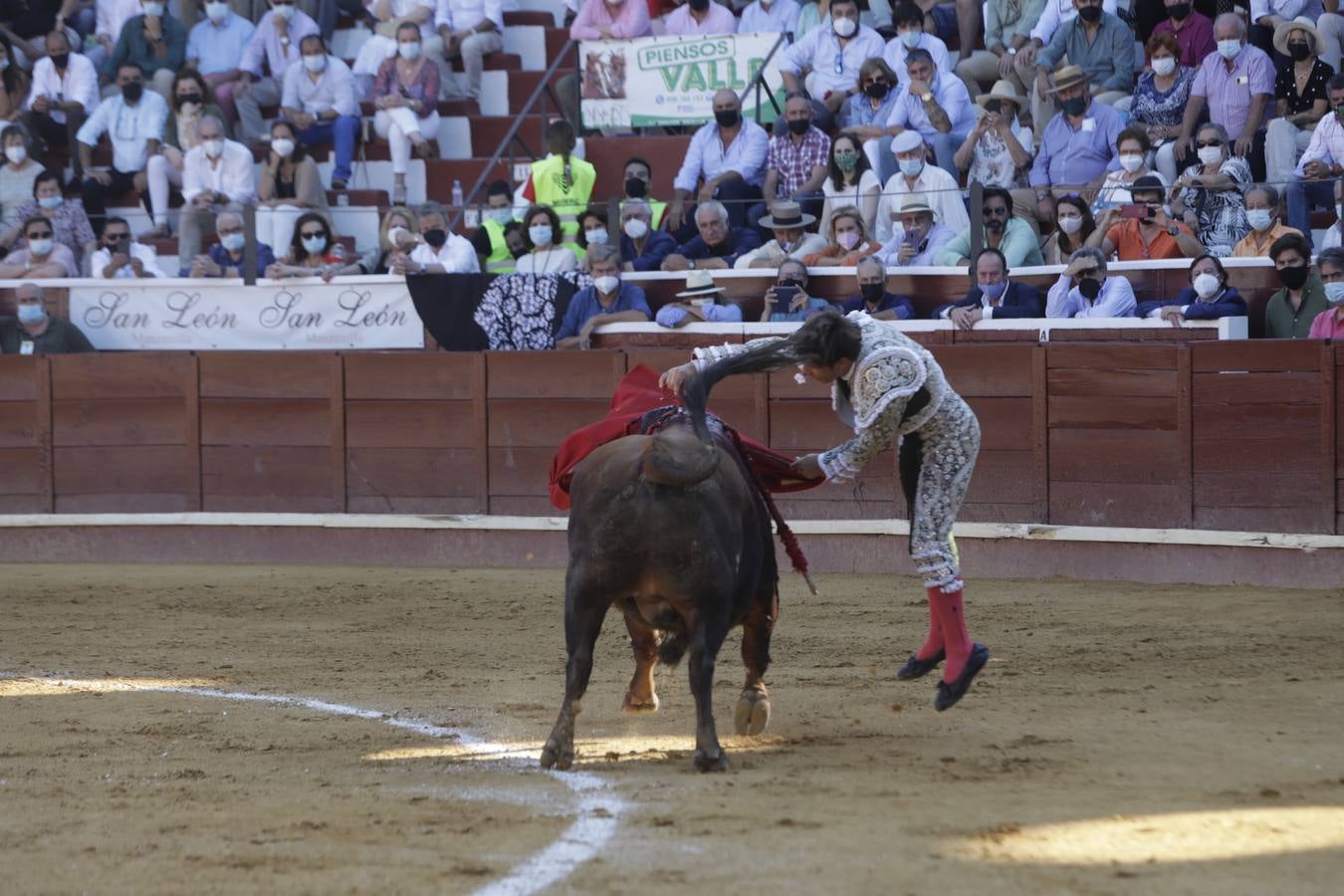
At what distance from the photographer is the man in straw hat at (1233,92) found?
10398 mm

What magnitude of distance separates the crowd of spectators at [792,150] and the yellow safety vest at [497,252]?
2cm

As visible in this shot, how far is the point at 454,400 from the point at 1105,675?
5617mm

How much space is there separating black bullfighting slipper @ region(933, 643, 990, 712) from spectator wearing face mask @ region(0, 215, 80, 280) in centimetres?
865

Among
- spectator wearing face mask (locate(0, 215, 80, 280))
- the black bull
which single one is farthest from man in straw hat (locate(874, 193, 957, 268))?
spectator wearing face mask (locate(0, 215, 80, 280))

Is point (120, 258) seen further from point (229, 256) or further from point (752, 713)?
point (752, 713)

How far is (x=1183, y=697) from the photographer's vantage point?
6.04 m

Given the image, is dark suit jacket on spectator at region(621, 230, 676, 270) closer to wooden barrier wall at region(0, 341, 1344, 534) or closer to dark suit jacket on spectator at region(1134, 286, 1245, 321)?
wooden barrier wall at region(0, 341, 1344, 534)

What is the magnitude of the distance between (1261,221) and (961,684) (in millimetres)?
4866

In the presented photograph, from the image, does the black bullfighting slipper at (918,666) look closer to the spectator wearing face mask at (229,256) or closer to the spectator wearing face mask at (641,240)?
the spectator wearing face mask at (641,240)

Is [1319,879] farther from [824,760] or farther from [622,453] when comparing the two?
[622,453]

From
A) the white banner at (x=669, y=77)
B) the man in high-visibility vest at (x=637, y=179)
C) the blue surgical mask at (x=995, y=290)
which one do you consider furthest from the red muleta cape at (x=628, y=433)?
the white banner at (x=669, y=77)

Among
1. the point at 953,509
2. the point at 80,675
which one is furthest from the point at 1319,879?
the point at 80,675

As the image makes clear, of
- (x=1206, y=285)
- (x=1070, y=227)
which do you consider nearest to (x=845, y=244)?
(x=1070, y=227)

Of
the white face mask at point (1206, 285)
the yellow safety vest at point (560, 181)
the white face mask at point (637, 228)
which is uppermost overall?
the yellow safety vest at point (560, 181)
